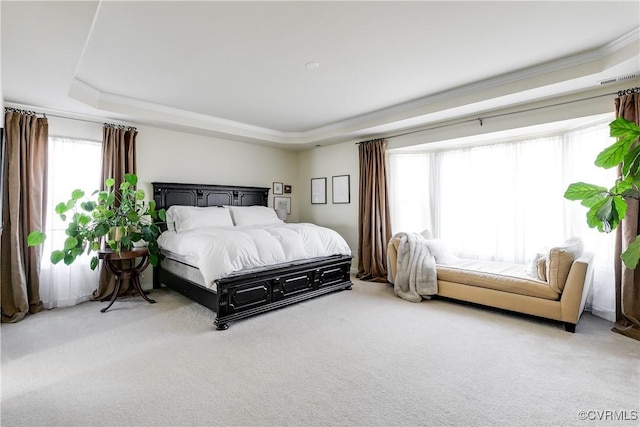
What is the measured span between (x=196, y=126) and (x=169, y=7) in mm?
2598

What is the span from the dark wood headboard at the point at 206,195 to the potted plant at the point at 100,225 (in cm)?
49

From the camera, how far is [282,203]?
6.16 meters

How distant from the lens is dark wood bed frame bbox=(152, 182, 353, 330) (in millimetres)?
3133

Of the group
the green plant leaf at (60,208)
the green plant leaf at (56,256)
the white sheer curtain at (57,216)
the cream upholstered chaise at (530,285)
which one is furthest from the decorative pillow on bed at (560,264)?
the white sheer curtain at (57,216)

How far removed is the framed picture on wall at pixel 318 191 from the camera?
5.90 metres

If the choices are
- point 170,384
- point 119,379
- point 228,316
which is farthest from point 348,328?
point 119,379

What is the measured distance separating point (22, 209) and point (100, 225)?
0.83m

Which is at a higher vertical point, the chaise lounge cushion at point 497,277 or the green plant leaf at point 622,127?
the green plant leaf at point 622,127

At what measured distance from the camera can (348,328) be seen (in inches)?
118

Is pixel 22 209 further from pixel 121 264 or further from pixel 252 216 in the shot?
pixel 252 216

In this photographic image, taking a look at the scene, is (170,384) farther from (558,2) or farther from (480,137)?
(480,137)

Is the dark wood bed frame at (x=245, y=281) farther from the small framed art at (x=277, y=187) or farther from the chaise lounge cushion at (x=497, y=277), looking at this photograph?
the chaise lounge cushion at (x=497, y=277)

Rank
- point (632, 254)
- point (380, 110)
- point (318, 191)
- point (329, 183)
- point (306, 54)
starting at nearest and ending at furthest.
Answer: point (632, 254) < point (306, 54) < point (380, 110) < point (329, 183) < point (318, 191)

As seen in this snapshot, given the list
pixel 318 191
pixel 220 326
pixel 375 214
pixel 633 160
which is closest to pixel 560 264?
pixel 633 160
